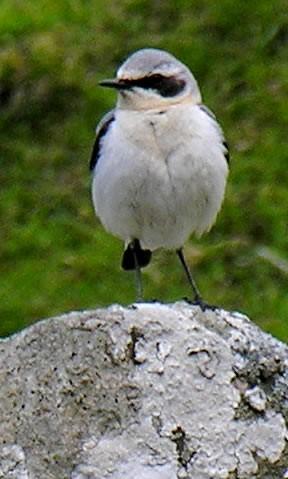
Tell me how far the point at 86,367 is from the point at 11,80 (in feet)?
20.4

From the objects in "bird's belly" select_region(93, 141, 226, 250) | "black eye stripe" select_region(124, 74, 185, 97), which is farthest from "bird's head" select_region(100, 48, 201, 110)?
"bird's belly" select_region(93, 141, 226, 250)

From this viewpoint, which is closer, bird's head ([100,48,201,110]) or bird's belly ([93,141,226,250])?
bird's belly ([93,141,226,250])

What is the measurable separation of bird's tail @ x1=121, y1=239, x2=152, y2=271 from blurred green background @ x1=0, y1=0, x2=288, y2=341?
0.91 metres

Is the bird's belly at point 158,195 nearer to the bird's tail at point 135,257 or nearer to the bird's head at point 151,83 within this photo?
the bird's head at point 151,83

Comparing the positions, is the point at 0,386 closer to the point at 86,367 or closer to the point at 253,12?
the point at 86,367

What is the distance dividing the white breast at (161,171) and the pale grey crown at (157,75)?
0.11m

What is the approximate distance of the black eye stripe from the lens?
752 centimetres

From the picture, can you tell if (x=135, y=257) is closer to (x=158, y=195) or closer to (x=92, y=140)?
(x=158, y=195)

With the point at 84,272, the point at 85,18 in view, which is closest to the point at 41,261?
the point at 84,272

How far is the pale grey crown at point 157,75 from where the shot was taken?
7.51 metres

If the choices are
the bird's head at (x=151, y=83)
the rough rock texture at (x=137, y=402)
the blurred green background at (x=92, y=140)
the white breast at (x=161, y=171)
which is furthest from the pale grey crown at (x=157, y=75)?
the rough rock texture at (x=137, y=402)

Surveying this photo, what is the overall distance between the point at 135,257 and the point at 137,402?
3.34 meters

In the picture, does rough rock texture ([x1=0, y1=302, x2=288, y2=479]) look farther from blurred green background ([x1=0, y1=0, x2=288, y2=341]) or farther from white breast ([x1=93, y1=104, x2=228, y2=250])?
blurred green background ([x1=0, y1=0, x2=288, y2=341])

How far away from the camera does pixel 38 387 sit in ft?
16.9
